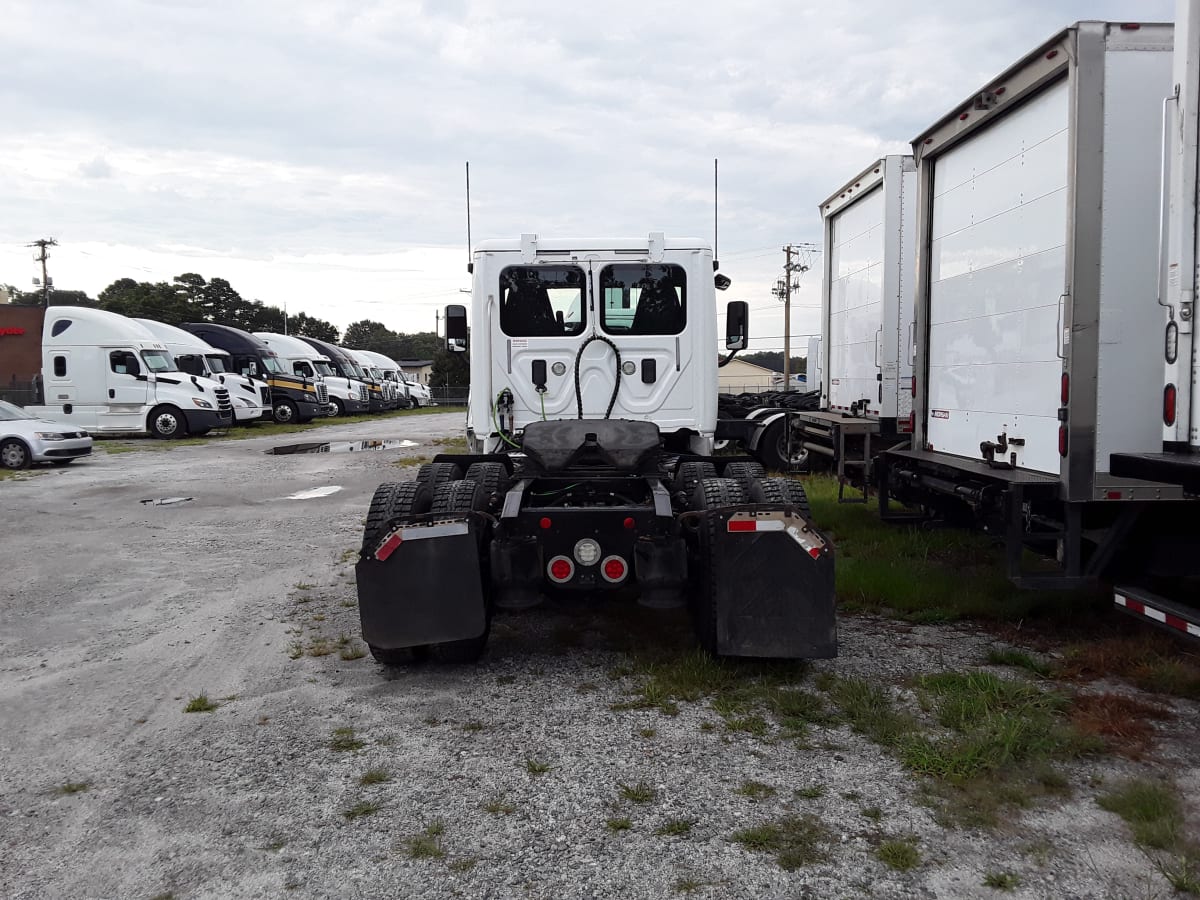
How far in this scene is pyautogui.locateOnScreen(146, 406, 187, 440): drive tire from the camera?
23812 mm

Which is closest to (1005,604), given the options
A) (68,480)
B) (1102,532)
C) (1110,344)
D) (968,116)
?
(1102,532)

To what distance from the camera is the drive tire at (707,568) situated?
16.3 ft

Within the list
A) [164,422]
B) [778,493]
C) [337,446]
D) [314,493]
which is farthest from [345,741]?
[164,422]

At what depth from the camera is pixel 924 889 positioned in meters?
2.97

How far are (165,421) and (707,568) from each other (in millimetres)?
22538

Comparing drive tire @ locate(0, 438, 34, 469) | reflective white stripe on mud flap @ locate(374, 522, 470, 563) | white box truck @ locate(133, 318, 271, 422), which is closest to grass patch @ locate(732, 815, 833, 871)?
reflective white stripe on mud flap @ locate(374, 522, 470, 563)

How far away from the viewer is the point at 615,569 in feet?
16.5

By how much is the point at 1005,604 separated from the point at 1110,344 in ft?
7.36

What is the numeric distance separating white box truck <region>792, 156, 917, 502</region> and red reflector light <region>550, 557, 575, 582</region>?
4857 millimetres

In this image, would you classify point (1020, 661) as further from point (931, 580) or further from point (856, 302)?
point (856, 302)

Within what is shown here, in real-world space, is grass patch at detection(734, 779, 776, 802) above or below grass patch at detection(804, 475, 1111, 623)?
below

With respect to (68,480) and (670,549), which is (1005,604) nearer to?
(670,549)

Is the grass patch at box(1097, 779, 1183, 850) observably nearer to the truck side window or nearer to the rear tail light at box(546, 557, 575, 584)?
the rear tail light at box(546, 557, 575, 584)

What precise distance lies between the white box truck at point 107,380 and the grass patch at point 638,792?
23.0 meters
